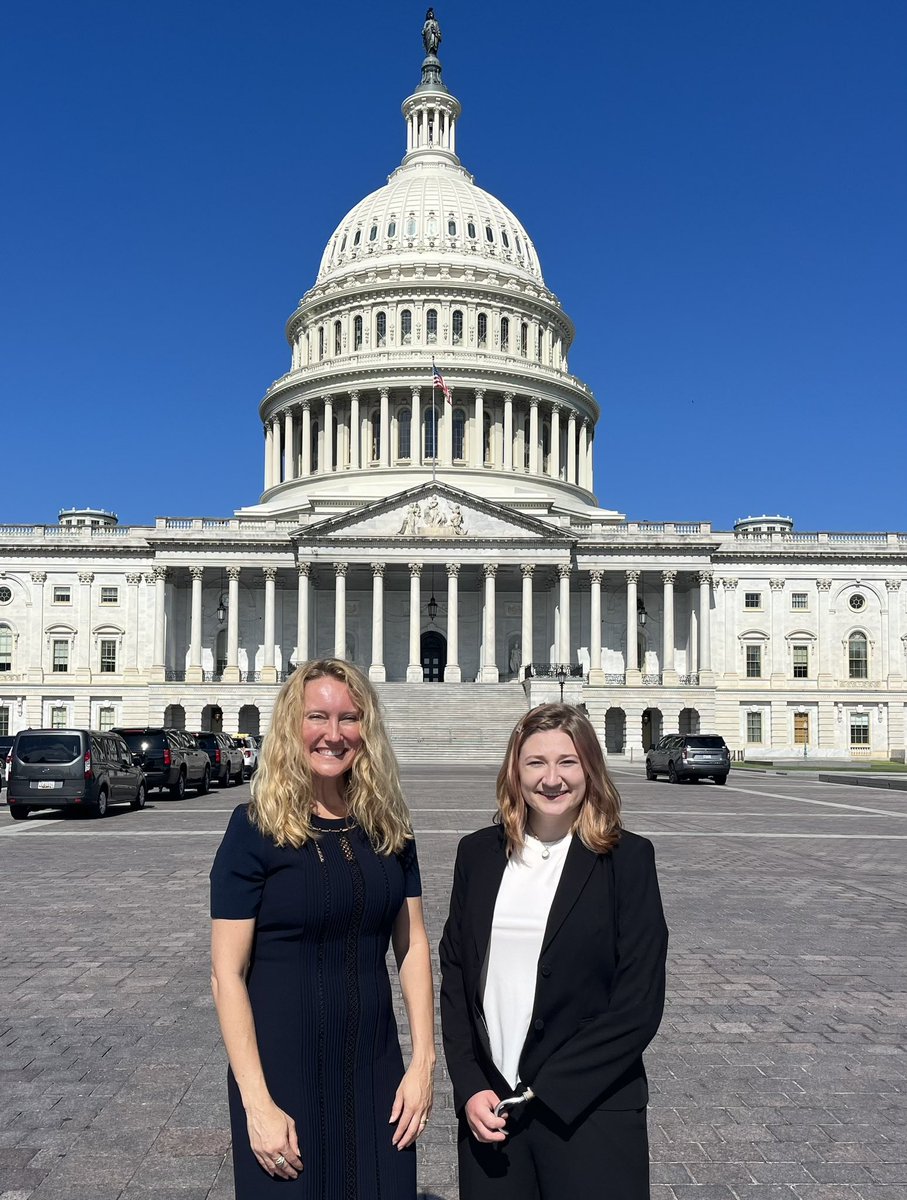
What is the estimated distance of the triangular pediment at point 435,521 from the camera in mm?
72500

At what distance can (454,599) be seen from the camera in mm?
72438

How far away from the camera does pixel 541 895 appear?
402 centimetres

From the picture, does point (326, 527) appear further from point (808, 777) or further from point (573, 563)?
point (808, 777)

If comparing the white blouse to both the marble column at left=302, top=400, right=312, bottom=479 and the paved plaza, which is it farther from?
the marble column at left=302, top=400, right=312, bottom=479

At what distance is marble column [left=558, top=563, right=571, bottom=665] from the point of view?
73.1m

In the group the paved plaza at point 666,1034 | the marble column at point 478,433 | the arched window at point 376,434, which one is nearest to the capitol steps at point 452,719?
the marble column at point 478,433

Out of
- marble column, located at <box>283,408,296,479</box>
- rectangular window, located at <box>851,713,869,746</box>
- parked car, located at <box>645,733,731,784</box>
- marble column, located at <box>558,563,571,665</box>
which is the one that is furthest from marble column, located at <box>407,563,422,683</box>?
parked car, located at <box>645,733,731,784</box>

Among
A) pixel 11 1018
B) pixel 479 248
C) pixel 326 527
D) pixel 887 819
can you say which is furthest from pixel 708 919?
pixel 479 248

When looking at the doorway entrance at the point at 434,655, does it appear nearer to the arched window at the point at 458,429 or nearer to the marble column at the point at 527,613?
the marble column at the point at 527,613

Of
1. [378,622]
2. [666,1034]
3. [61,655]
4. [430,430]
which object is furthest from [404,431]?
[666,1034]

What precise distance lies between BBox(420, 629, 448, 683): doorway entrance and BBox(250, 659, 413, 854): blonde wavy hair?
247 ft

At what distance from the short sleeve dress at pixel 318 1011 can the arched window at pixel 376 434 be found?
277ft

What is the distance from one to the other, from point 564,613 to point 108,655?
2989 cm

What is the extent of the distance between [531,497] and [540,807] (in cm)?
7835
